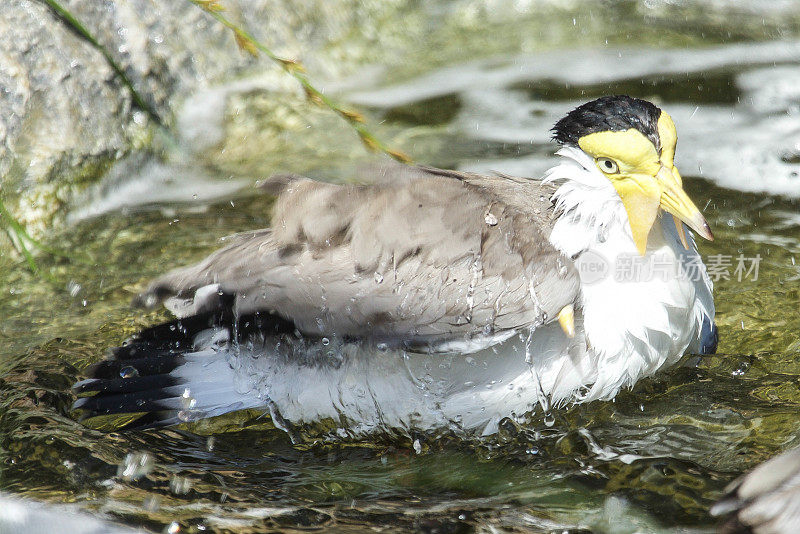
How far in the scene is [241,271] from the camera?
9.77ft

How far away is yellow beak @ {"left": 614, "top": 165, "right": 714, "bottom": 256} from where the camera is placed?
2.80 metres

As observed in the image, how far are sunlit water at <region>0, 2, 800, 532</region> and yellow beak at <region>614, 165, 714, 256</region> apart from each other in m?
0.59

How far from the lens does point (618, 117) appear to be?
2.85m

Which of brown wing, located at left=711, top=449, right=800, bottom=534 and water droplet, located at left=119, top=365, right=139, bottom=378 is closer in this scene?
brown wing, located at left=711, top=449, right=800, bottom=534

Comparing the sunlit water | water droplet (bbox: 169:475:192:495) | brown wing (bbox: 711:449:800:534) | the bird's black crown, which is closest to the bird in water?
the bird's black crown

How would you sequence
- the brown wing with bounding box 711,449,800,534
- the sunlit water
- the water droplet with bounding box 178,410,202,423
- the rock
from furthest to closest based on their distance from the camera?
the rock → the water droplet with bounding box 178,410,202,423 → the sunlit water → the brown wing with bounding box 711,449,800,534

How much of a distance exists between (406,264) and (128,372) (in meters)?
1.07

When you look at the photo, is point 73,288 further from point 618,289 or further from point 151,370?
point 618,289

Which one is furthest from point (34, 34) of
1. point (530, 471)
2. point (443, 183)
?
point (530, 471)

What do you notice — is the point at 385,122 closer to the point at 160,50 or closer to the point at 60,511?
the point at 160,50

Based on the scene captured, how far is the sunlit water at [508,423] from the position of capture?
2.47 m

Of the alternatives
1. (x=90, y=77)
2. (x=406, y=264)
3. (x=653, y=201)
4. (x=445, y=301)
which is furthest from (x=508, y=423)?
(x=90, y=77)

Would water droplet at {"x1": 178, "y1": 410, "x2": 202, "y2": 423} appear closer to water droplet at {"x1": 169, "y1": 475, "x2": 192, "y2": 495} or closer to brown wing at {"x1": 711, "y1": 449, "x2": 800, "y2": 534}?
water droplet at {"x1": 169, "y1": 475, "x2": 192, "y2": 495}

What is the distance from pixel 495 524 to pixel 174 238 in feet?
8.13
